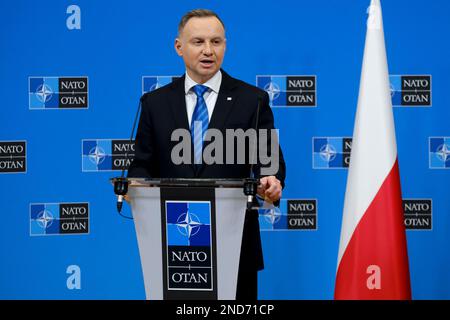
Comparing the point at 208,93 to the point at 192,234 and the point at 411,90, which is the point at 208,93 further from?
the point at 411,90

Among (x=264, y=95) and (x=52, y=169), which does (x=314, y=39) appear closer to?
(x=264, y=95)

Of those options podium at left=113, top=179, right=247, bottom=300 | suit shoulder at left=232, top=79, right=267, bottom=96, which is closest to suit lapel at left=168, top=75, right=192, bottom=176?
suit shoulder at left=232, top=79, right=267, bottom=96

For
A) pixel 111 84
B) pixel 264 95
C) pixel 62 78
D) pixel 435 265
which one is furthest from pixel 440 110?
pixel 62 78

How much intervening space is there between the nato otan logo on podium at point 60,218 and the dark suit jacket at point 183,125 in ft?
5.15

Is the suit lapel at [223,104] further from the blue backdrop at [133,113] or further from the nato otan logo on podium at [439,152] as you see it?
the nato otan logo on podium at [439,152]

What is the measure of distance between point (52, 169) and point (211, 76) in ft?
5.93

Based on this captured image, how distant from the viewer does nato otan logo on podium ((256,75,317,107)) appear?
4492 mm

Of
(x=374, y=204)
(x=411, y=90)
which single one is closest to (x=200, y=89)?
(x=374, y=204)

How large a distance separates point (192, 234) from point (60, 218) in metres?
2.26

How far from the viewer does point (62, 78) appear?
15.0 ft

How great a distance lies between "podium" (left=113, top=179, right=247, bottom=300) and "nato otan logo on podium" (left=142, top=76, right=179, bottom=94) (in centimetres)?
206

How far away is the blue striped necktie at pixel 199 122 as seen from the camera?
3014 millimetres

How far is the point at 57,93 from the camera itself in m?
4.57

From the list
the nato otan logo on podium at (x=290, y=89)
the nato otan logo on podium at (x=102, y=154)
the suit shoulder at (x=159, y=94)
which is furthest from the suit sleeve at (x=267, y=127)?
the nato otan logo on podium at (x=102, y=154)
